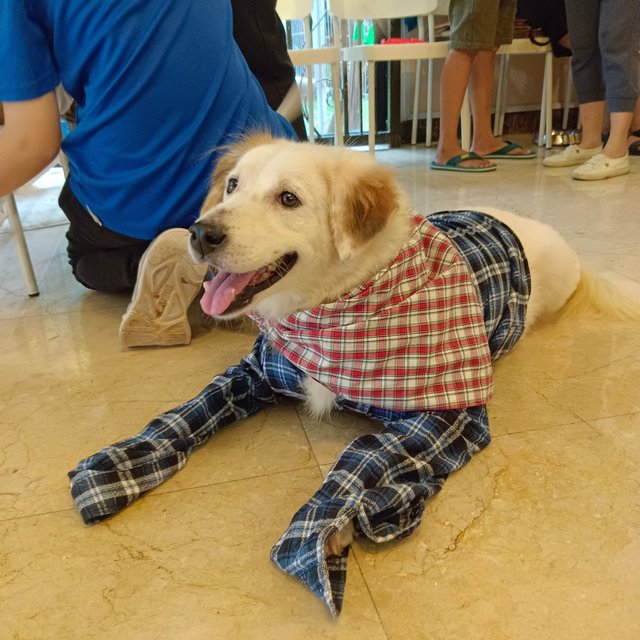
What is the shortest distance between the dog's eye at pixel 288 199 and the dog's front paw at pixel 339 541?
0.56 metres

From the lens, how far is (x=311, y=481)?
3.75 feet

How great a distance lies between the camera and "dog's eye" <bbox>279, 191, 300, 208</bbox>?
1165 millimetres

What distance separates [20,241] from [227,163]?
1012 mm

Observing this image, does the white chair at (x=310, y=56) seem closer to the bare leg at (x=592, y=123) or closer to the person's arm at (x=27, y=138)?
the bare leg at (x=592, y=123)

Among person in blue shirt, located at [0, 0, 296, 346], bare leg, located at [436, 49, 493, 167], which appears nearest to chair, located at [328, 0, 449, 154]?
bare leg, located at [436, 49, 493, 167]

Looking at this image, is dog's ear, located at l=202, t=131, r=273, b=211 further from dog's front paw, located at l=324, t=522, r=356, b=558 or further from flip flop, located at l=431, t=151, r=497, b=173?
flip flop, located at l=431, t=151, r=497, b=173

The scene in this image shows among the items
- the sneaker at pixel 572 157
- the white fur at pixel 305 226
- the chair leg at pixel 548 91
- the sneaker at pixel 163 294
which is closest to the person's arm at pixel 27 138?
the sneaker at pixel 163 294

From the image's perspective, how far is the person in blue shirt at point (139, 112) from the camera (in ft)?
4.95

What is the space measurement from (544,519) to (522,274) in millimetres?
673

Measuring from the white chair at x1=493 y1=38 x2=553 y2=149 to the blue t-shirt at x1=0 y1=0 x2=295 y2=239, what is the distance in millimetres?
2825

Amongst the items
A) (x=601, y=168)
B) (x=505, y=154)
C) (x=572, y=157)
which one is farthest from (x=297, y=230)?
(x=505, y=154)

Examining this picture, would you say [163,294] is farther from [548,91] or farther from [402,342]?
[548,91]

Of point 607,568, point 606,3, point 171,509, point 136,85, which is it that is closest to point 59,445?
point 171,509

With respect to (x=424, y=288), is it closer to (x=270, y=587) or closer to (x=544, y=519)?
(x=544, y=519)
